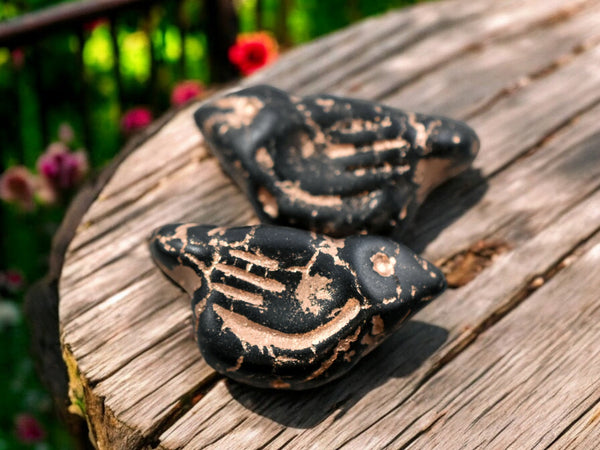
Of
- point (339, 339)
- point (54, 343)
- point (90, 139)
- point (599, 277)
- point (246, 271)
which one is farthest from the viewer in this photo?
point (90, 139)

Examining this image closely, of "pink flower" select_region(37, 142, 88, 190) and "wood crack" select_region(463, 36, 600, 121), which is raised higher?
"wood crack" select_region(463, 36, 600, 121)

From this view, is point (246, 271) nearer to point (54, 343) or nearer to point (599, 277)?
point (54, 343)

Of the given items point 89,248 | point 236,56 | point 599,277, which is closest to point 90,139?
point 236,56

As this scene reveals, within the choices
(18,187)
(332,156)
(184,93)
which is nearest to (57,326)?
(332,156)

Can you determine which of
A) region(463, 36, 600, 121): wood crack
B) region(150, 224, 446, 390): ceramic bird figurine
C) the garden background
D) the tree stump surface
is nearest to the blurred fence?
the garden background

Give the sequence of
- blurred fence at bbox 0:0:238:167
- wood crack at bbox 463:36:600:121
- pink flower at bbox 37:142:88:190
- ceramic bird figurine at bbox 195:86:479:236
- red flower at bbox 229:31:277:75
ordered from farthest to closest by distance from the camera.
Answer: blurred fence at bbox 0:0:238:167 → red flower at bbox 229:31:277:75 → pink flower at bbox 37:142:88:190 → wood crack at bbox 463:36:600:121 → ceramic bird figurine at bbox 195:86:479:236

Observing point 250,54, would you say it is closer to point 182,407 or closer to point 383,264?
point 383,264

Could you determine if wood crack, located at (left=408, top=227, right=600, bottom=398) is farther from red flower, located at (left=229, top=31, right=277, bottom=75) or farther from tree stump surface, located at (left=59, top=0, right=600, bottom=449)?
red flower, located at (left=229, top=31, right=277, bottom=75)
